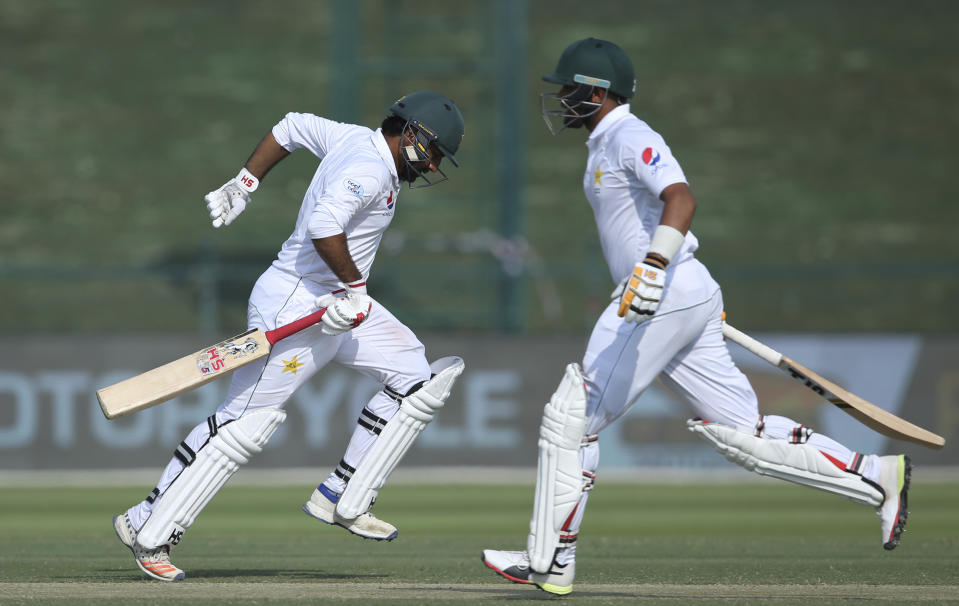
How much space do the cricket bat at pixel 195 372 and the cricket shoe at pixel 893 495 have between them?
228cm

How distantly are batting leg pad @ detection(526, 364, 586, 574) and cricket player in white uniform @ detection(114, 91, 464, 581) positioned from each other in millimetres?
984

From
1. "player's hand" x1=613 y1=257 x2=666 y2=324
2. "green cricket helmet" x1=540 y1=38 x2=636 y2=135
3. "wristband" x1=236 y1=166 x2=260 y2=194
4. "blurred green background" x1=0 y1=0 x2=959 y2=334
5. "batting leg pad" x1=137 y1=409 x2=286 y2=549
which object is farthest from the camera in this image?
"blurred green background" x1=0 y1=0 x2=959 y2=334

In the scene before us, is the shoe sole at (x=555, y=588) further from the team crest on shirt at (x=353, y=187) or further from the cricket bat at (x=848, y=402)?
the team crest on shirt at (x=353, y=187)

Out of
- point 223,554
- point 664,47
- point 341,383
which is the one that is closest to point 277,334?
point 223,554

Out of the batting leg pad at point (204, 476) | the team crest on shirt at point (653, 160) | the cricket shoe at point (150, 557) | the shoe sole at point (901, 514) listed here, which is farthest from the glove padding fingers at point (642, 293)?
the cricket shoe at point (150, 557)

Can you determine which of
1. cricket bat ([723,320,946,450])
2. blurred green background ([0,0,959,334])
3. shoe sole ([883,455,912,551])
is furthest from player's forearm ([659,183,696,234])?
blurred green background ([0,0,959,334])

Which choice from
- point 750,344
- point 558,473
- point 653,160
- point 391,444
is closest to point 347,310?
point 391,444

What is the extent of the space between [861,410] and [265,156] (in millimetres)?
2727

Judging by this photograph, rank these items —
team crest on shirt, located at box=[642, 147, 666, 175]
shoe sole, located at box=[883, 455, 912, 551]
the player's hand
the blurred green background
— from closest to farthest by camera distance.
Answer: the player's hand, team crest on shirt, located at box=[642, 147, 666, 175], shoe sole, located at box=[883, 455, 912, 551], the blurred green background

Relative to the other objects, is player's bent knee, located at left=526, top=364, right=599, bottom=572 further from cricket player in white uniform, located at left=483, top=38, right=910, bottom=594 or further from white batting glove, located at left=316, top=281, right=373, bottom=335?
white batting glove, located at left=316, top=281, right=373, bottom=335

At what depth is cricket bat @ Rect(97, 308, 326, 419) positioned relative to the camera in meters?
5.57

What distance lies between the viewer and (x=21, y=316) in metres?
17.1

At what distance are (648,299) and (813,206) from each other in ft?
47.7

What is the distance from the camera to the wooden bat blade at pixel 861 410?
546 centimetres
